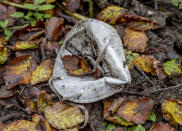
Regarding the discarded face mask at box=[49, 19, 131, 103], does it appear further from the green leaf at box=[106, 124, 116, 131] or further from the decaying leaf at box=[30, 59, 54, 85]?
the green leaf at box=[106, 124, 116, 131]

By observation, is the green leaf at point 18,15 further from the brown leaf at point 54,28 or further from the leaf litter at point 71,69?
the brown leaf at point 54,28

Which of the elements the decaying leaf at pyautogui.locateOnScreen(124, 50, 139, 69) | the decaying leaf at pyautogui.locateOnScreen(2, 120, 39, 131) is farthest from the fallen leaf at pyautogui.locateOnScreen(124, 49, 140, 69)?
the decaying leaf at pyautogui.locateOnScreen(2, 120, 39, 131)

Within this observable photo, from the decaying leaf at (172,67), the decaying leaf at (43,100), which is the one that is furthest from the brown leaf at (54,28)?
the decaying leaf at (172,67)

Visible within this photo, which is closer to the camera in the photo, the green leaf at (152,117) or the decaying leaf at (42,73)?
the green leaf at (152,117)

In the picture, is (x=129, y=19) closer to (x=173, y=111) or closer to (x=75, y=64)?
(x=75, y=64)

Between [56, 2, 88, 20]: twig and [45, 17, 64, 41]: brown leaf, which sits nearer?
[45, 17, 64, 41]: brown leaf

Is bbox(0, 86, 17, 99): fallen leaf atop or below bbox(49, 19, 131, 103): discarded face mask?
below

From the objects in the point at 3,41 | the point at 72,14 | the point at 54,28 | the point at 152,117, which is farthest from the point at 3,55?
the point at 152,117

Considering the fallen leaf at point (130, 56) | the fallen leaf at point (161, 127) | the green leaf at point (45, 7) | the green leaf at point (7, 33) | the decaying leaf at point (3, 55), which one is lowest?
the fallen leaf at point (161, 127)
